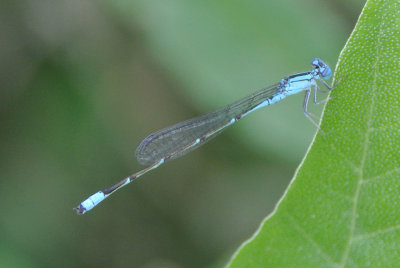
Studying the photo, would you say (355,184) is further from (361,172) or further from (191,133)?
(191,133)

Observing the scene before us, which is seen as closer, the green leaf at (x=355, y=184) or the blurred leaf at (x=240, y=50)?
the green leaf at (x=355, y=184)

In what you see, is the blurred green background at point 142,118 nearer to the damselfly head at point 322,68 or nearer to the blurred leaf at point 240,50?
the blurred leaf at point 240,50

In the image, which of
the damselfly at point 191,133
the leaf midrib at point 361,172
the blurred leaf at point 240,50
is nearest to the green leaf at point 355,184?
the leaf midrib at point 361,172

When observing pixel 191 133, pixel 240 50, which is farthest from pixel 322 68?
pixel 191 133

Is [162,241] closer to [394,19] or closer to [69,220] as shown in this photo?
[69,220]

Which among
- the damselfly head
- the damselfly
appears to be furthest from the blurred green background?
the damselfly head

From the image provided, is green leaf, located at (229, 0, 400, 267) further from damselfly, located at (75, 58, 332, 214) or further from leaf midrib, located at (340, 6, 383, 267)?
damselfly, located at (75, 58, 332, 214)

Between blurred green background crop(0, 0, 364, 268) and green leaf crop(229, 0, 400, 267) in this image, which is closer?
green leaf crop(229, 0, 400, 267)
